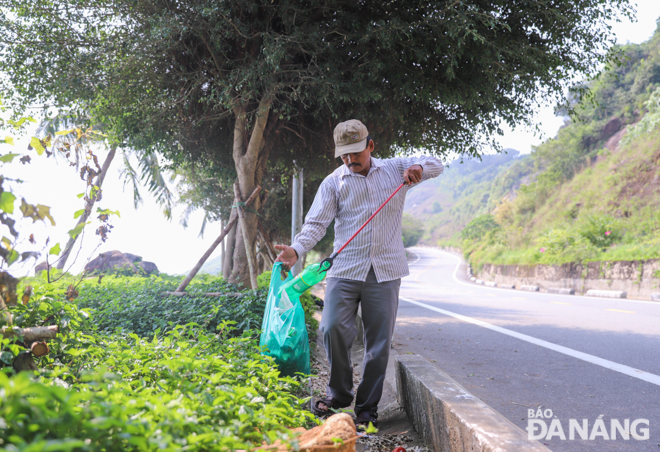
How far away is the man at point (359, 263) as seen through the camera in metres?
3.33

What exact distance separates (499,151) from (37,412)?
8.80 meters

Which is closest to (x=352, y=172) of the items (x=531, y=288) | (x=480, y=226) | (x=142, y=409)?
(x=142, y=409)

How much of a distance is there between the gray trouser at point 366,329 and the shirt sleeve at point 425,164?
3.02 feet

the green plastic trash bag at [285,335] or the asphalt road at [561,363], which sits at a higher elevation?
the green plastic trash bag at [285,335]

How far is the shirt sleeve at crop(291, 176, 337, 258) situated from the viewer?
3484mm

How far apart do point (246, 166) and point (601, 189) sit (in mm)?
24715

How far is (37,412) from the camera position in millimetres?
1055

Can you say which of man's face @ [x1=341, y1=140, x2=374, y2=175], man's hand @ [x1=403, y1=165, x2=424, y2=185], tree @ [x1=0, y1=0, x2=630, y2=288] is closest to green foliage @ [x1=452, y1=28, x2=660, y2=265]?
tree @ [x1=0, y1=0, x2=630, y2=288]

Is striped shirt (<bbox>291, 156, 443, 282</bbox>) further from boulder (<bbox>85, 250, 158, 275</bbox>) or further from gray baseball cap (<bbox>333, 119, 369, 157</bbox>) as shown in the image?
boulder (<bbox>85, 250, 158, 275</bbox>)

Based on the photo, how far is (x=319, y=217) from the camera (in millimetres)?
3549

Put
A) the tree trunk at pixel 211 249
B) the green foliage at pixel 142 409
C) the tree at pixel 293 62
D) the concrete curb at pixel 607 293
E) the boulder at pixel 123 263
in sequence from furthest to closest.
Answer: the boulder at pixel 123 263, the concrete curb at pixel 607 293, the tree trunk at pixel 211 249, the tree at pixel 293 62, the green foliage at pixel 142 409

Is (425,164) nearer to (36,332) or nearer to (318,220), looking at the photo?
(318,220)

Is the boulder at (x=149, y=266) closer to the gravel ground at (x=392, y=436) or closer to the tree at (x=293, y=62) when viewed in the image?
the tree at (x=293, y=62)

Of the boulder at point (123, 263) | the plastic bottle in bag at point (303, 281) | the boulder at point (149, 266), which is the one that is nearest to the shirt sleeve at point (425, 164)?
the plastic bottle in bag at point (303, 281)
